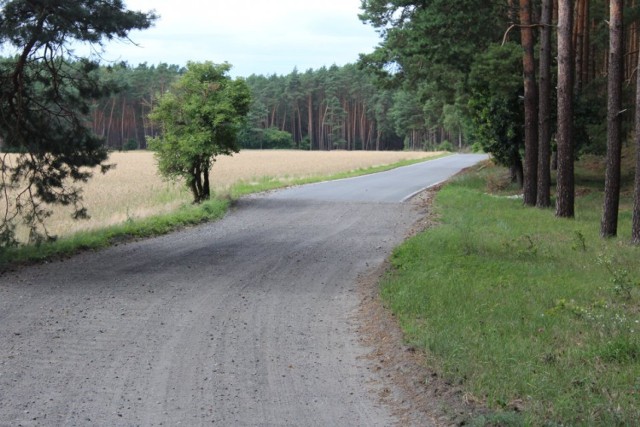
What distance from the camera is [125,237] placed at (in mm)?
15422

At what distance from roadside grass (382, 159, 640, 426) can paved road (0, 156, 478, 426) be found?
782 mm

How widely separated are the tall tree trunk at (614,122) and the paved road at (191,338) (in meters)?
4.41

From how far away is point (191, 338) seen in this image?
7.45m

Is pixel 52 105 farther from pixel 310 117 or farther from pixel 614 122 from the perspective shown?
pixel 310 117

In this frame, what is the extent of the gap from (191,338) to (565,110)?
41.8 feet

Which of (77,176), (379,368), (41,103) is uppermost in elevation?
(41,103)

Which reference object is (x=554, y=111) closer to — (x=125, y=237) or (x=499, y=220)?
(x=499, y=220)

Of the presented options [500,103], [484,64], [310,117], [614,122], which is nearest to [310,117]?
[310,117]

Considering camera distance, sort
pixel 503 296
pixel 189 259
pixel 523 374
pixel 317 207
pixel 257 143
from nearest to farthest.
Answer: pixel 523 374 → pixel 503 296 → pixel 189 259 → pixel 317 207 → pixel 257 143

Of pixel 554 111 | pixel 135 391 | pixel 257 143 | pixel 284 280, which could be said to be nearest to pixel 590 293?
pixel 284 280

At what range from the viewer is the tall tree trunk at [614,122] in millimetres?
13984

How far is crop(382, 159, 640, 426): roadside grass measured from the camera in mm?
5129

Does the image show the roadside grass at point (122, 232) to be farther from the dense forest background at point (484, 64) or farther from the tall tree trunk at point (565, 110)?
the tall tree trunk at point (565, 110)

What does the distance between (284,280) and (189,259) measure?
272 cm
